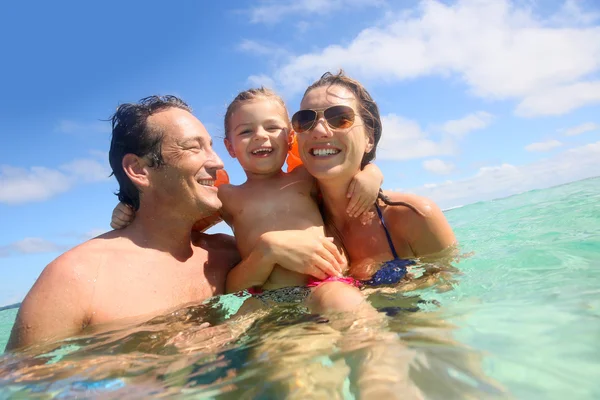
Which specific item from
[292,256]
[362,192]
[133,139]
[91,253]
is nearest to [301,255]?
[292,256]

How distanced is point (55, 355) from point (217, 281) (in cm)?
154

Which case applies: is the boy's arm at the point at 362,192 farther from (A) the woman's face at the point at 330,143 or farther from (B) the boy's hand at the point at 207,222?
(B) the boy's hand at the point at 207,222

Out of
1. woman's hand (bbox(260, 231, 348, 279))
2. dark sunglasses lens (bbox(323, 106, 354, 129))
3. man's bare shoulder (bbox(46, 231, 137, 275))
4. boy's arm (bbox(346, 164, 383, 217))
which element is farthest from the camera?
dark sunglasses lens (bbox(323, 106, 354, 129))

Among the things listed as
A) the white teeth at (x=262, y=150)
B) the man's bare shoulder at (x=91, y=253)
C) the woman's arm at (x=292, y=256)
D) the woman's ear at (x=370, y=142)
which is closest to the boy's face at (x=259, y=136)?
the white teeth at (x=262, y=150)

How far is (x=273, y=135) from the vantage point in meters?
4.34

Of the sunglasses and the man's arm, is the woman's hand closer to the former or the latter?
the sunglasses

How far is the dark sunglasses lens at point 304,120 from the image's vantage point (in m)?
3.98

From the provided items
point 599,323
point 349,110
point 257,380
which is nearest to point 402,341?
point 257,380

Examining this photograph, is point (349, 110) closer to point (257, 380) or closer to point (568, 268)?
point (568, 268)

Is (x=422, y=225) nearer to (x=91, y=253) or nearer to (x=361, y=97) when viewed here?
(x=361, y=97)

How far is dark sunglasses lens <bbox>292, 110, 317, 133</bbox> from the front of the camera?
13.1ft

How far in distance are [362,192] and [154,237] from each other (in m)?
1.91

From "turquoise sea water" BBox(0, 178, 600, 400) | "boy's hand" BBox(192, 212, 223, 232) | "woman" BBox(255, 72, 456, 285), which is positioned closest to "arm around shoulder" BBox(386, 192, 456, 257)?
"woman" BBox(255, 72, 456, 285)

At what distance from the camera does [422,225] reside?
3.76m
